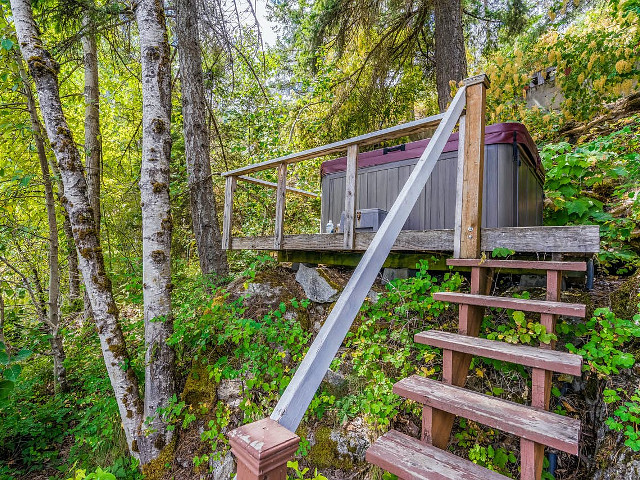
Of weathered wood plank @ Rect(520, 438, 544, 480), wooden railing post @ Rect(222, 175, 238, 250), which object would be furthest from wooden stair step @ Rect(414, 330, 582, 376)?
wooden railing post @ Rect(222, 175, 238, 250)

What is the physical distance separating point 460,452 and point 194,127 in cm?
434

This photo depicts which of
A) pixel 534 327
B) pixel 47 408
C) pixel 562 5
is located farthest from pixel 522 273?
pixel 562 5

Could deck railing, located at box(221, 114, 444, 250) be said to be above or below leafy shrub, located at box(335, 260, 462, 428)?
above

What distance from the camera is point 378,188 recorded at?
3391 millimetres

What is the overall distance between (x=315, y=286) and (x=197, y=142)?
8.25 ft

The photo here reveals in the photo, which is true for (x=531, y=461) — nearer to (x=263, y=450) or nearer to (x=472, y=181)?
(x=263, y=450)

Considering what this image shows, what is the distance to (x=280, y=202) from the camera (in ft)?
10.7

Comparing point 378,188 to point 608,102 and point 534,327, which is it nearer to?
point 534,327

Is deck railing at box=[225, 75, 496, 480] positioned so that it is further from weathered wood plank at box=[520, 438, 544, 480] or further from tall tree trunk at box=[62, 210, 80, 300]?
tall tree trunk at box=[62, 210, 80, 300]

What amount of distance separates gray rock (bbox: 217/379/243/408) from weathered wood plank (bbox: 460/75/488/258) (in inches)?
82.4

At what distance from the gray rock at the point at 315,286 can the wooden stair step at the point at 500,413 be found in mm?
1620

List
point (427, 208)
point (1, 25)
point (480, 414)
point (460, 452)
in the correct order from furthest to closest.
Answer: point (427, 208) → point (1, 25) → point (460, 452) → point (480, 414)

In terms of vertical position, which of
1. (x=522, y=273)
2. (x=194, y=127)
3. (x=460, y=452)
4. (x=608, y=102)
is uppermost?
(x=608, y=102)

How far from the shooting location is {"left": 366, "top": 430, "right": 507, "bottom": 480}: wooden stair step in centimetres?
117
